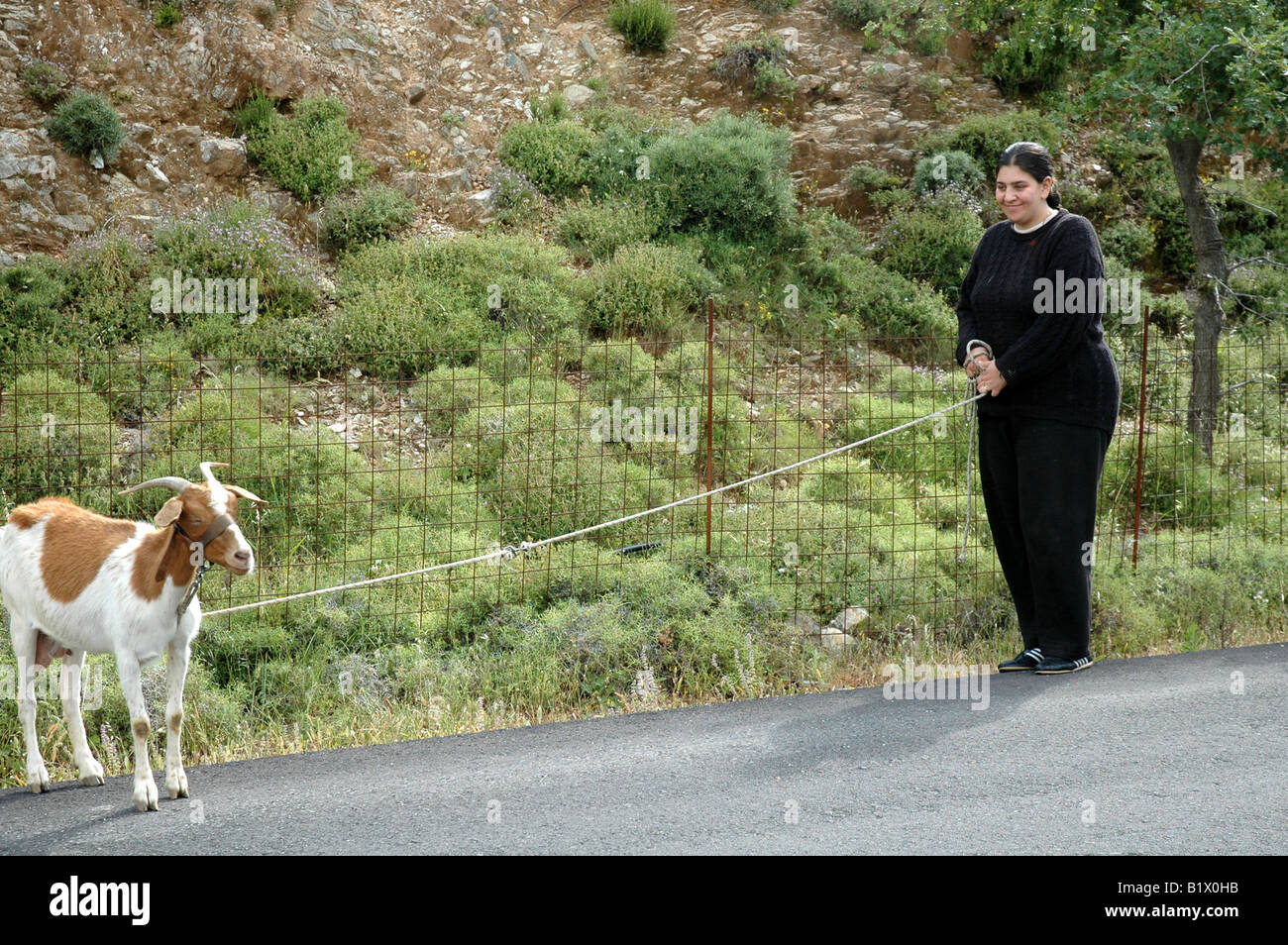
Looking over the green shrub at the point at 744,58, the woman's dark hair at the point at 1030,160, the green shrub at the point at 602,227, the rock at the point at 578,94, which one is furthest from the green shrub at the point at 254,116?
the woman's dark hair at the point at 1030,160

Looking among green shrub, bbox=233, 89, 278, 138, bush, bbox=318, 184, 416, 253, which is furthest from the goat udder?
green shrub, bbox=233, 89, 278, 138

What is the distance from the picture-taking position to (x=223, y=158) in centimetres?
1367

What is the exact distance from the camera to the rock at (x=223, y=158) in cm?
1363

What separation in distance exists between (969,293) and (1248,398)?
7.64 m

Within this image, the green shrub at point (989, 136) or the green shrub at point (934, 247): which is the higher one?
the green shrub at point (989, 136)

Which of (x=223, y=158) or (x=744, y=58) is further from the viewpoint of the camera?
(x=744, y=58)

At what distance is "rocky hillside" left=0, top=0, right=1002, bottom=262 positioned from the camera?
13141mm

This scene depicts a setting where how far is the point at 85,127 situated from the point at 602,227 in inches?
236

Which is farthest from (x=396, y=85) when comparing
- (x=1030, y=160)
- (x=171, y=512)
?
(x=171, y=512)

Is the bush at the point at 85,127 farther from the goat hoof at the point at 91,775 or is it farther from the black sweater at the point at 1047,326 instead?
the black sweater at the point at 1047,326

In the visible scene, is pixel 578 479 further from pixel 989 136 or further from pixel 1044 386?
pixel 989 136

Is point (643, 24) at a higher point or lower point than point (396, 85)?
higher

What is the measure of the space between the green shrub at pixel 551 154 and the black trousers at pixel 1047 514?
9.58m
